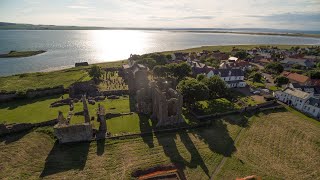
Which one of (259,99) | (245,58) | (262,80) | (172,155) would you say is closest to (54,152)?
(172,155)

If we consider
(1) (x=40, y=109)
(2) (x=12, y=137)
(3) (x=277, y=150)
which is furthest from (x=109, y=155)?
(3) (x=277, y=150)

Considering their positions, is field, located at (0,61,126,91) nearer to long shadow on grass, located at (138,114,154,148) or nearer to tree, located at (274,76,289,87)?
long shadow on grass, located at (138,114,154,148)

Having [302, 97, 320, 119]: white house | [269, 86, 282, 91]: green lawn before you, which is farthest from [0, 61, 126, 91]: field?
[302, 97, 320, 119]: white house

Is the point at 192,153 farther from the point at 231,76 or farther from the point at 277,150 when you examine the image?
the point at 231,76

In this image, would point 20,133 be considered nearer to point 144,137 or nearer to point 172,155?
point 144,137

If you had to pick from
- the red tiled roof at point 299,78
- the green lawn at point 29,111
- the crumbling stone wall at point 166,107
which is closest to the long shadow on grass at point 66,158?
the green lawn at point 29,111
